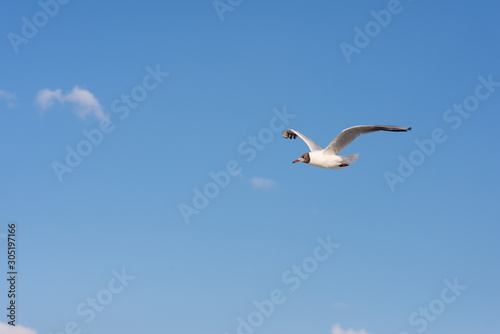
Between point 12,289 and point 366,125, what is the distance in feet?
39.6

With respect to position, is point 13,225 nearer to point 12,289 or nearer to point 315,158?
point 12,289

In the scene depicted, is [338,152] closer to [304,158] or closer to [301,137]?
[304,158]

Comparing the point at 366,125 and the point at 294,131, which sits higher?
the point at 294,131

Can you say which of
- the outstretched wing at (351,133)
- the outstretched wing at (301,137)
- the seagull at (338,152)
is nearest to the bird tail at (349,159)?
the seagull at (338,152)

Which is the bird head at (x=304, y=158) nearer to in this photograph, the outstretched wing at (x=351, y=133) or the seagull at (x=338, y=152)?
the seagull at (x=338, y=152)

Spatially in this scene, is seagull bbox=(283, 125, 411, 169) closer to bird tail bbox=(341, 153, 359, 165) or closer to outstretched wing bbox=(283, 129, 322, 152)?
bird tail bbox=(341, 153, 359, 165)

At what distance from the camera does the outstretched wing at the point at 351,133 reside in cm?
1473

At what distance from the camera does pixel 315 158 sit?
16.3m

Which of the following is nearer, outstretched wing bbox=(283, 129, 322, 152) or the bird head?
the bird head

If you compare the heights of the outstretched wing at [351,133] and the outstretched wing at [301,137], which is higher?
the outstretched wing at [301,137]

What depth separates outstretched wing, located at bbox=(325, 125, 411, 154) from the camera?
48.3ft

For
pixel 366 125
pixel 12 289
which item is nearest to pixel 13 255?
pixel 12 289

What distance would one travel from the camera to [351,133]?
1544 cm

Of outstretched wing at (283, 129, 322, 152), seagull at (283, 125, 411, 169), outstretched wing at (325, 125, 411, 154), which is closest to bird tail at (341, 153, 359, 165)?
seagull at (283, 125, 411, 169)
